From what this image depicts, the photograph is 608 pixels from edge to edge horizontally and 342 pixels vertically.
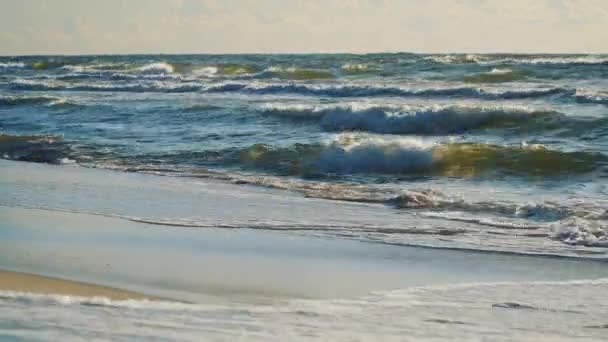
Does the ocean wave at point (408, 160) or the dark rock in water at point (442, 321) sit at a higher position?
the ocean wave at point (408, 160)

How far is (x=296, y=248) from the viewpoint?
6.70 metres

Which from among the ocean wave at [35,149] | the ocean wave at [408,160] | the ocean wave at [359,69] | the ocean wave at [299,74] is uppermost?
the ocean wave at [359,69]

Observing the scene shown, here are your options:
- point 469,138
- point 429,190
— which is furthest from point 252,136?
point 429,190

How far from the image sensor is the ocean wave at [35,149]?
44.0 ft

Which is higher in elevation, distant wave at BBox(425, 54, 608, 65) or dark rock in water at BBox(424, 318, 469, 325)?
distant wave at BBox(425, 54, 608, 65)

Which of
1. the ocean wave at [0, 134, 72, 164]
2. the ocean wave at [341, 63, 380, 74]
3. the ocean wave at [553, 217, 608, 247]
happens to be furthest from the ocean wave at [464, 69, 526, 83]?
the ocean wave at [553, 217, 608, 247]

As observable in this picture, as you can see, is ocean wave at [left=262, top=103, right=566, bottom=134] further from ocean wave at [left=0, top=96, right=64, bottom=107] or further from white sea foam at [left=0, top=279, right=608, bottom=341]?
white sea foam at [left=0, top=279, right=608, bottom=341]

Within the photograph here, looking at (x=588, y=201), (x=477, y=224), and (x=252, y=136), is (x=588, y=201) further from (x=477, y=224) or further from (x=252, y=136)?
(x=252, y=136)

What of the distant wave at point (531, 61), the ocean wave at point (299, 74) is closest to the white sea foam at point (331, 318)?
the ocean wave at point (299, 74)

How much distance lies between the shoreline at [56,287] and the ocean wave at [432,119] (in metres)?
11.9

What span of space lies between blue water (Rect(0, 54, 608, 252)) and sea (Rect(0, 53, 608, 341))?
0.13 ft

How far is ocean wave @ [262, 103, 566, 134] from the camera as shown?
658 inches

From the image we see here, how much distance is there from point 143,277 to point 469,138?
10.5m

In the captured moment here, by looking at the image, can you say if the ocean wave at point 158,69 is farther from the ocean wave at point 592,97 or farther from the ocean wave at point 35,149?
the ocean wave at point 35,149
